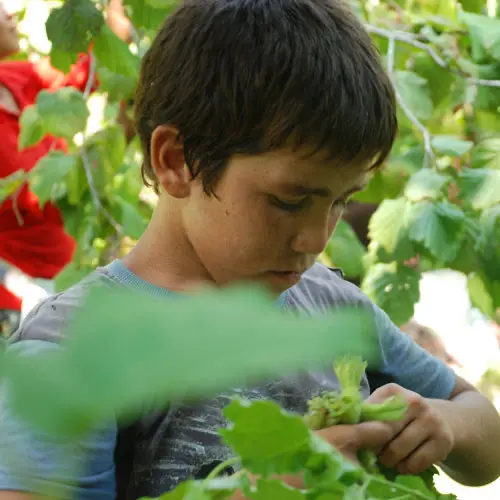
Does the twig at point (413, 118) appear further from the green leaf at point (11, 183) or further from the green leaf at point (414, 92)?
the green leaf at point (11, 183)

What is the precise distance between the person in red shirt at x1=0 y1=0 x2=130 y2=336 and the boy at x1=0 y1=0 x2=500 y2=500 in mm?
1286

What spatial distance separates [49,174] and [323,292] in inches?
37.6

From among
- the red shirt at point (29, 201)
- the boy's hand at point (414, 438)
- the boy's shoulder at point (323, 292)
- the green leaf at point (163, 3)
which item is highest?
the green leaf at point (163, 3)

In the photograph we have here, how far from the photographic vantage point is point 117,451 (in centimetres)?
95

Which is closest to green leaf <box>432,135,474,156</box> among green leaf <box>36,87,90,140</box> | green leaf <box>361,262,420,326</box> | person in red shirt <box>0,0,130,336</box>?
green leaf <box>361,262,420,326</box>

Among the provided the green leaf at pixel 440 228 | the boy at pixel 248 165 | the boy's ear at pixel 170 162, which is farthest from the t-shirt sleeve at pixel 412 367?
the green leaf at pixel 440 228

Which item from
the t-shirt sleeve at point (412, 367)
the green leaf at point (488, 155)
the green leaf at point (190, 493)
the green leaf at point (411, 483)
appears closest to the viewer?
the green leaf at point (190, 493)

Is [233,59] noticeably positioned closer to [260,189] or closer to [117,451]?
[260,189]

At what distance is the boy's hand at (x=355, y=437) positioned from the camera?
0.66 m

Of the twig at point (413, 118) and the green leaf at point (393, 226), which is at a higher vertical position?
the twig at point (413, 118)

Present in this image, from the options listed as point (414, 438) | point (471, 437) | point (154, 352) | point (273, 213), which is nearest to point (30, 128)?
point (273, 213)

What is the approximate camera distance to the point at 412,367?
4.05 feet

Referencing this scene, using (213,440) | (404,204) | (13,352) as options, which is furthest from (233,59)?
(13,352)

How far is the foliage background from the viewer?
1.71m
